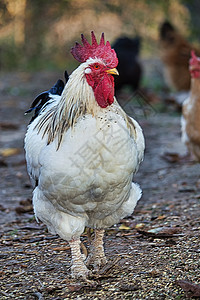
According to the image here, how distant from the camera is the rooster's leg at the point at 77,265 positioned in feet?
10.8

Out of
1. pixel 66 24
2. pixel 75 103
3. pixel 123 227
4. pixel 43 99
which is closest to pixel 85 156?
pixel 75 103

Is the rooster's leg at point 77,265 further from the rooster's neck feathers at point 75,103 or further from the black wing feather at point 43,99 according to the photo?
the black wing feather at point 43,99

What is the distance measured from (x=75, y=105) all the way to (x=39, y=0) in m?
10.2

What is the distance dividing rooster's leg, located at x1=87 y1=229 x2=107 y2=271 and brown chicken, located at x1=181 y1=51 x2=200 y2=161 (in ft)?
9.89

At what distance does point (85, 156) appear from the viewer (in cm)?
294

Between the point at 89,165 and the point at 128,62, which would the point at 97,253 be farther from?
the point at 128,62

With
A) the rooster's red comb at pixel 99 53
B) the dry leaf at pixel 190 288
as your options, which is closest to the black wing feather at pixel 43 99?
the rooster's red comb at pixel 99 53

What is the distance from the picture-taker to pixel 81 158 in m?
2.93

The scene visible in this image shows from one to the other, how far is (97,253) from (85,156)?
101cm

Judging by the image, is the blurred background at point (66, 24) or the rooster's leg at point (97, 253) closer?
the rooster's leg at point (97, 253)

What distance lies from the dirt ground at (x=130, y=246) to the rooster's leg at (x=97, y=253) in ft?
0.26

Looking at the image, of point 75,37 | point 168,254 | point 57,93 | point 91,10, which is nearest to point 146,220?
point 168,254

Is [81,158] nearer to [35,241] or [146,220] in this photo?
[35,241]

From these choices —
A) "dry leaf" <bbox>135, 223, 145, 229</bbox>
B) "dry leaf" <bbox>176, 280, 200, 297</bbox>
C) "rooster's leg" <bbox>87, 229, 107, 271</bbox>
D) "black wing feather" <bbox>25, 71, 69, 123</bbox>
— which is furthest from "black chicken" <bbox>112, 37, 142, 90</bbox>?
"dry leaf" <bbox>176, 280, 200, 297</bbox>
